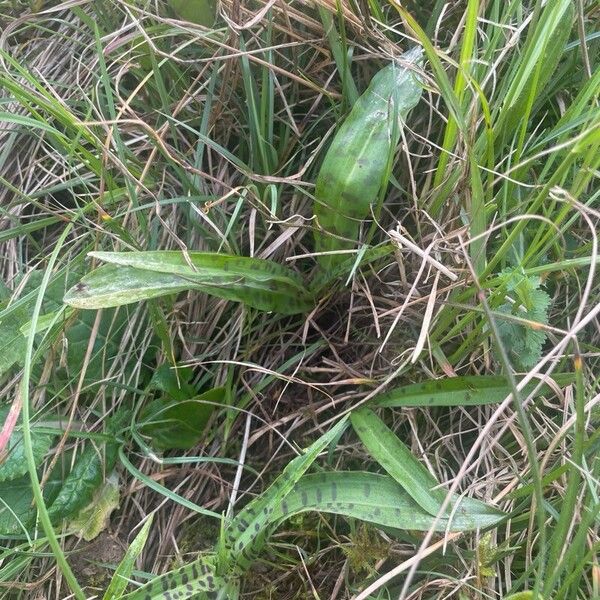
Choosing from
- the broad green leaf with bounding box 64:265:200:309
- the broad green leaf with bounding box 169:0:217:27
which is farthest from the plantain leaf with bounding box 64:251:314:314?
the broad green leaf with bounding box 169:0:217:27

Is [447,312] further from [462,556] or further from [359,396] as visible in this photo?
[462,556]

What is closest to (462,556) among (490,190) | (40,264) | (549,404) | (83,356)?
(549,404)

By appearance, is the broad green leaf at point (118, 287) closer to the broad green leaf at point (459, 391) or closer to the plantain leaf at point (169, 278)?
the plantain leaf at point (169, 278)

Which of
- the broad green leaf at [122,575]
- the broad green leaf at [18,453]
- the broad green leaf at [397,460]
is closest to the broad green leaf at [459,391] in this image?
the broad green leaf at [397,460]

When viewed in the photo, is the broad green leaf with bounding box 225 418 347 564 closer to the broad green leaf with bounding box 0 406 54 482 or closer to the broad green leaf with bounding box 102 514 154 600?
the broad green leaf with bounding box 102 514 154 600

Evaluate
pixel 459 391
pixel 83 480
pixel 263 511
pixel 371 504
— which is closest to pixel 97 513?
pixel 83 480
